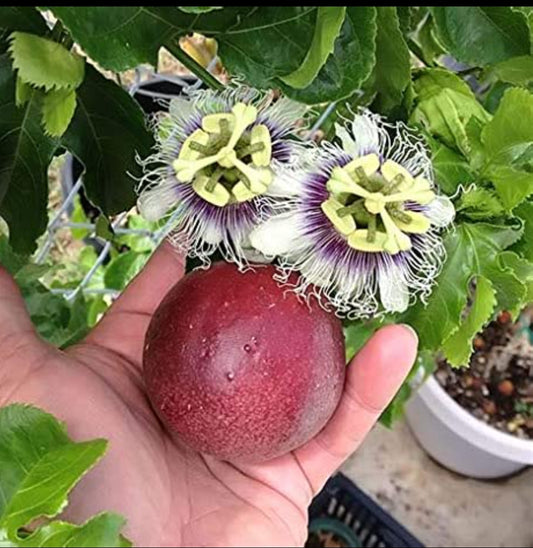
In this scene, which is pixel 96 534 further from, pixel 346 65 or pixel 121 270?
pixel 121 270

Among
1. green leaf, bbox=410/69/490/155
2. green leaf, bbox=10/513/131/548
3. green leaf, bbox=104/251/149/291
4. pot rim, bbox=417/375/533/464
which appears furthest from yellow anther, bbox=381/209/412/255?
pot rim, bbox=417/375/533/464

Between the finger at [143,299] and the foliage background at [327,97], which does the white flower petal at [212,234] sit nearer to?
the foliage background at [327,97]

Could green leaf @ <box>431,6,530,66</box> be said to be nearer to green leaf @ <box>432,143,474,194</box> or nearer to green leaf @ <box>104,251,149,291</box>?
green leaf @ <box>432,143,474,194</box>

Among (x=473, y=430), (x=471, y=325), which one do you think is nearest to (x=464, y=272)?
(x=471, y=325)

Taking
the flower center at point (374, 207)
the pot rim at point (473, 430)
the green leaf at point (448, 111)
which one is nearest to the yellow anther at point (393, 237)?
the flower center at point (374, 207)

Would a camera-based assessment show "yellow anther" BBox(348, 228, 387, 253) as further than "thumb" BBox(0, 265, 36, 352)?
No

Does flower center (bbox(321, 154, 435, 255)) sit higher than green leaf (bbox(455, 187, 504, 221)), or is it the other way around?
flower center (bbox(321, 154, 435, 255))

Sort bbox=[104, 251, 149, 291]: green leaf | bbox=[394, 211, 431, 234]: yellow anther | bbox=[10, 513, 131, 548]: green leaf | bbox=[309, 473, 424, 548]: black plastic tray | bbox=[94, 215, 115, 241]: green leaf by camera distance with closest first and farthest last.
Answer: bbox=[10, 513, 131, 548]: green leaf, bbox=[394, 211, 431, 234]: yellow anther, bbox=[94, 215, 115, 241]: green leaf, bbox=[104, 251, 149, 291]: green leaf, bbox=[309, 473, 424, 548]: black plastic tray

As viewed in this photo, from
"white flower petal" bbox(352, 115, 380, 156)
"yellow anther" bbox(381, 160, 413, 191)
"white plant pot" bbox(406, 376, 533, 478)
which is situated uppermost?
"white flower petal" bbox(352, 115, 380, 156)
